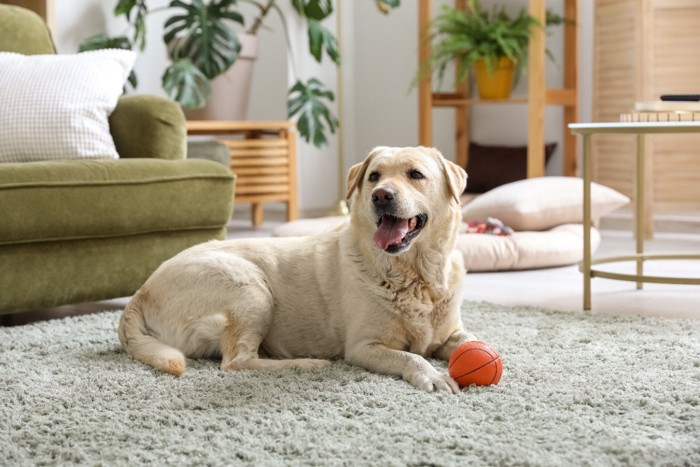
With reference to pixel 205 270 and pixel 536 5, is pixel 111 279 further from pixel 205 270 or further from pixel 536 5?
pixel 536 5

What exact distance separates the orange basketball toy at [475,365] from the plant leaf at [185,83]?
326 centimetres

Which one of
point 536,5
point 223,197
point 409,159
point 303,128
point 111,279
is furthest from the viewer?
point 303,128

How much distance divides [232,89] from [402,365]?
370 cm

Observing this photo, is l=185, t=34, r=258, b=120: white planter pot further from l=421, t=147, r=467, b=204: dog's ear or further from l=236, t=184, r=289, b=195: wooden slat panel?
l=421, t=147, r=467, b=204: dog's ear

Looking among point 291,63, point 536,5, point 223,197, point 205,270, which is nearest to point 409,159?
point 205,270

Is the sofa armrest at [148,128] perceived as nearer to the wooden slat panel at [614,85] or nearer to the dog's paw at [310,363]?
the dog's paw at [310,363]

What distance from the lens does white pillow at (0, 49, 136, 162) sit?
307cm

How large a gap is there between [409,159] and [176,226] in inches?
46.1

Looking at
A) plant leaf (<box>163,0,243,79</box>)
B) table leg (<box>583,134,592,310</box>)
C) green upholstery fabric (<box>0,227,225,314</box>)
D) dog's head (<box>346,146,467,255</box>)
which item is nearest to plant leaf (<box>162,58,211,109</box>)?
plant leaf (<box>163,0,243,79</box>)

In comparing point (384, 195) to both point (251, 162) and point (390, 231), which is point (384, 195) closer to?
point (390, 231)

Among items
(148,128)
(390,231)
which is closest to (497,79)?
(148,128)

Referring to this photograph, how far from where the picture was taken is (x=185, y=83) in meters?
4.96

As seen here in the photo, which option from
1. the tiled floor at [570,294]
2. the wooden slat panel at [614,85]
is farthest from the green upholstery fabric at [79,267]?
the wooden slat panel at [614,85]

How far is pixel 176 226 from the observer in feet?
10.2
